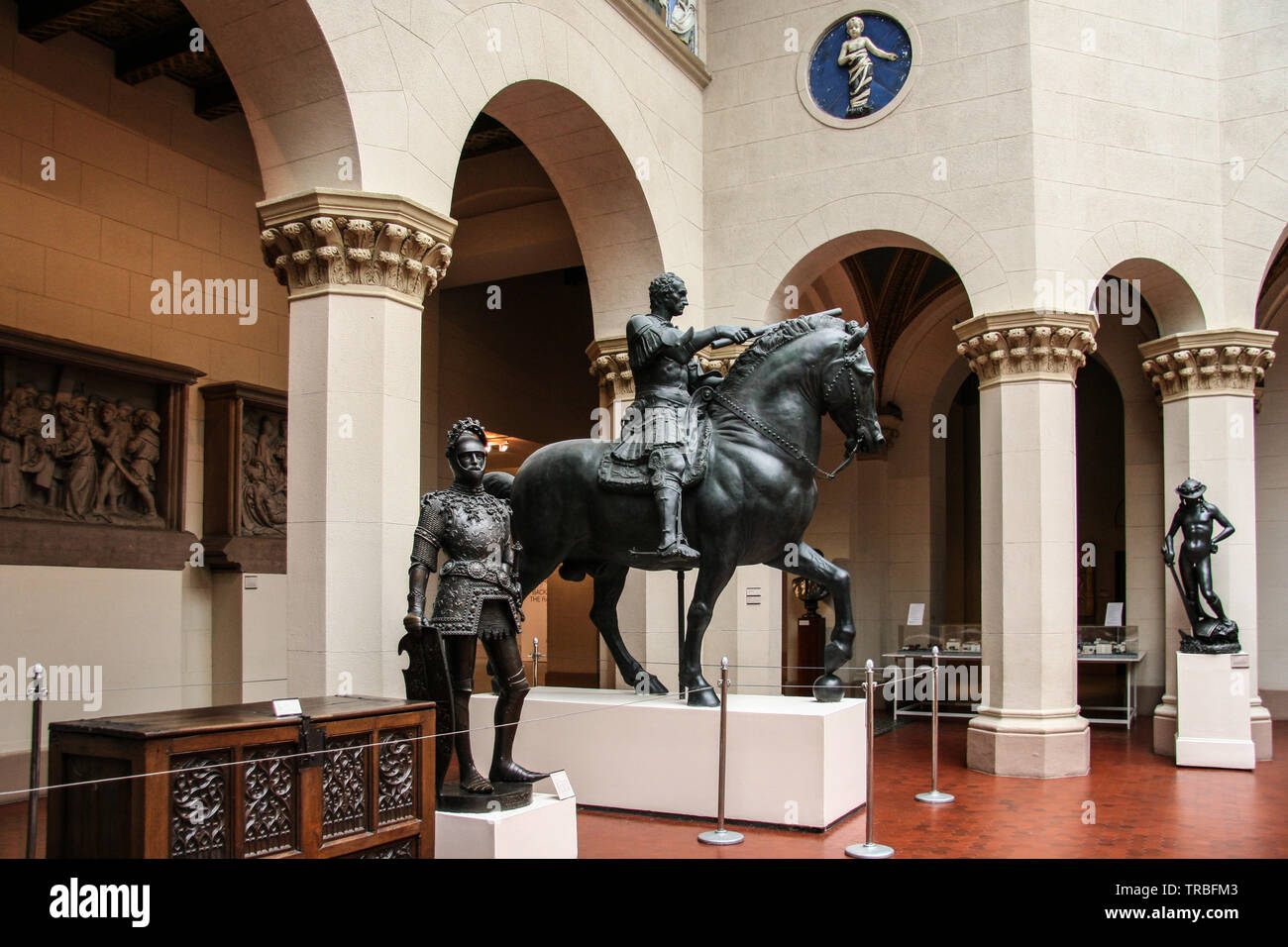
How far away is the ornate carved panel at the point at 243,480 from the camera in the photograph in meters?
9.43

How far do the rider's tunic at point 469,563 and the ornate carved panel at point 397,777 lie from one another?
1.91 ft

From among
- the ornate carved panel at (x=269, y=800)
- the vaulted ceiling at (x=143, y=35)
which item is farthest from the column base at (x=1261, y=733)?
the vaulted ceiling at (x=143, y=35)

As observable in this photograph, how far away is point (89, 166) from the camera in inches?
343

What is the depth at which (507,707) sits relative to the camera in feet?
16.2

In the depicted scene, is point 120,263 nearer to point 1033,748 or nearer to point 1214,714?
point 1033,748

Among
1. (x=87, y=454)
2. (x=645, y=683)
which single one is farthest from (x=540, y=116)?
(x=645, y=683)

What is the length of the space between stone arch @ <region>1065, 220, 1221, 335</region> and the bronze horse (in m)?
4.02

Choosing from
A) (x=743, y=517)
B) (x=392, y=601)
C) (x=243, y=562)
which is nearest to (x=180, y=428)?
(x=243, y=562)

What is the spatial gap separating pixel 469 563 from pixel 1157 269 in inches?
311

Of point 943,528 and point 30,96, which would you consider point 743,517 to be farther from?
point 943,528

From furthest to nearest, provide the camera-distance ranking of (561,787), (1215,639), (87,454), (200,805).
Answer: (1215,639) < (87,454) < (561,787) < (200,805)

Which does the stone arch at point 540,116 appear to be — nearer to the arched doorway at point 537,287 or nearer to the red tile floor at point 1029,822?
the arched doorway at point 537,287

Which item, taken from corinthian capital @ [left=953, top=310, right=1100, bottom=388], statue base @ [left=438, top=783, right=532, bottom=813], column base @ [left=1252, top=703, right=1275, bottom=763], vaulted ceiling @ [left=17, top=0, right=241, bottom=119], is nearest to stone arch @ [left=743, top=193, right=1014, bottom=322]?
corinthian capital @ [left=953, top=310, right=1100, bottom=388]

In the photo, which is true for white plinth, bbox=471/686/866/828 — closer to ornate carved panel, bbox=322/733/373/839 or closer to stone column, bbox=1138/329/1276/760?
ornate carved panel, bbox=322/733/373/839
